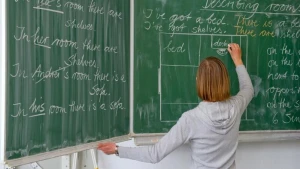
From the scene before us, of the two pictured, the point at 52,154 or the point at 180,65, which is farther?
the point at 180,65

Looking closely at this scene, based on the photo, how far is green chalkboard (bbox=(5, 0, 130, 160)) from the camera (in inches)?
69.2

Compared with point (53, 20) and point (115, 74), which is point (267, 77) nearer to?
point (115, 74)

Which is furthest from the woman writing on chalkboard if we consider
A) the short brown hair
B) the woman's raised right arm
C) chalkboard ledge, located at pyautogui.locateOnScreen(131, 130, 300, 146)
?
chalkboard ledge, located at pyautogui.locateOnScreen(131, 130, 300, 146)

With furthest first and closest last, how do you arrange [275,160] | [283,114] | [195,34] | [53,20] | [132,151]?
1. [275,160]
2. [283,114]
3. [195,34]
4. [132,151]
5. [53,20]

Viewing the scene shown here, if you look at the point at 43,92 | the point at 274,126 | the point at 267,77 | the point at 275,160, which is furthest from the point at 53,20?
the point at 275,160

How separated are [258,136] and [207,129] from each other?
33.3 inches

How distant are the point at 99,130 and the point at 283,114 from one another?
1397 millimetres

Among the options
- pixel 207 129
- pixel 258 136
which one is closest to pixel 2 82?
pixel 207 129

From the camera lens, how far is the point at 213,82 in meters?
2.06

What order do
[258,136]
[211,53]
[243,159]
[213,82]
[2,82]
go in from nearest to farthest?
[2,82]
[213,82]
[211,53]
[258,136]
[243,159]

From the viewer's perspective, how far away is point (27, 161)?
1.81 m

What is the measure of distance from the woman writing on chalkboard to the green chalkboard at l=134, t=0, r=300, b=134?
0.46 m

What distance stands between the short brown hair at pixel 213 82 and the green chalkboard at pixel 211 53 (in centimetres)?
48

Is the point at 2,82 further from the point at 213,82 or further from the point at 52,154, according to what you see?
the point at 213,82
